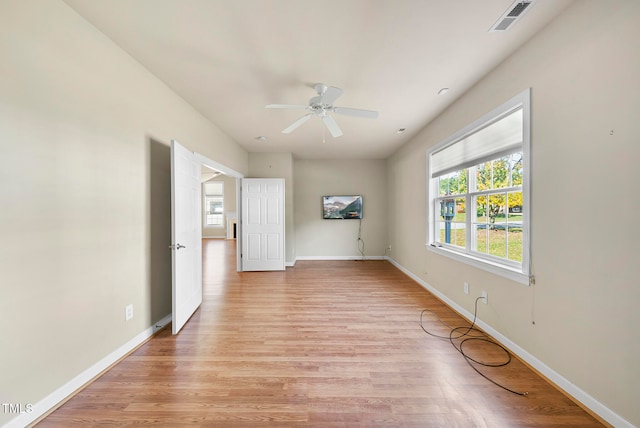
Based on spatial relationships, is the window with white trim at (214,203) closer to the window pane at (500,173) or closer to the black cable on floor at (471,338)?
the black cable on floor at (471,338)

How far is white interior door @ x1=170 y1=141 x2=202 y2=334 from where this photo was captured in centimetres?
241

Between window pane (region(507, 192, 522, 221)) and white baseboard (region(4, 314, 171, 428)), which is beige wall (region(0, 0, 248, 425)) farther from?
window pane (region(507, 192, 522, 221))

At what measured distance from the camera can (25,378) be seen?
1356 mm

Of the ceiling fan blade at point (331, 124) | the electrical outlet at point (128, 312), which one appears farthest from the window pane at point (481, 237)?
the electrical outlet at point (128, 312)

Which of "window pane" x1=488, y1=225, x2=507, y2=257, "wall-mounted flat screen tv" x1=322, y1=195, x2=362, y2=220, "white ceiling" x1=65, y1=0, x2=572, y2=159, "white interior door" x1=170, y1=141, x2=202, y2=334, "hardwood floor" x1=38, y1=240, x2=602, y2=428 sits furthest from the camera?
"wall-mounted flat screen tv" x1=322, y1=195, x2=362, y2=220

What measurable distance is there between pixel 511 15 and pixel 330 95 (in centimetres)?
140

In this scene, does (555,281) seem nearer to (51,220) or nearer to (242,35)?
(242,35)

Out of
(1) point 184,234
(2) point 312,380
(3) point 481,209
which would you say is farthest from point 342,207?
(2) point 312,380

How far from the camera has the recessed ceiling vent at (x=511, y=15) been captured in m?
1.51

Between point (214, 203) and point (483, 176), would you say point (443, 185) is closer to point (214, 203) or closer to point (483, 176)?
point (483, 176)

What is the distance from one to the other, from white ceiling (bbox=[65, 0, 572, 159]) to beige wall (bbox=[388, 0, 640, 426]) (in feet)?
1.07

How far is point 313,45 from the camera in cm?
190

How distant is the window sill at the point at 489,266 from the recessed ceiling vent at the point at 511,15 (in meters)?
1.89

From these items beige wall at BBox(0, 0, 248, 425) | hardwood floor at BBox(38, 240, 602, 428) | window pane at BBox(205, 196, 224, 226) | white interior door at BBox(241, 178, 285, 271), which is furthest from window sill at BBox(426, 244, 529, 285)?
window pane at BBox(205, 196, 224, 226)
